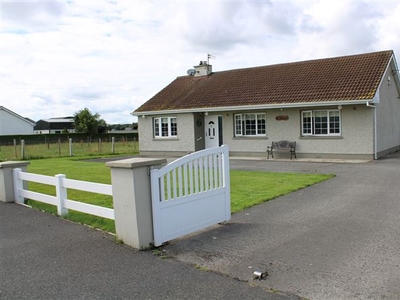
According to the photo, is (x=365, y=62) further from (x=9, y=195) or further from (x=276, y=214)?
(x=9, y=195)

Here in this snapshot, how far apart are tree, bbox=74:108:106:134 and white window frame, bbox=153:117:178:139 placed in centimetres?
3894

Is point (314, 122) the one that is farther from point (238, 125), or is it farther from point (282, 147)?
point (238, 125)

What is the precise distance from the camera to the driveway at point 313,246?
14.2ft

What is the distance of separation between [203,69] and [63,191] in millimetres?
21167

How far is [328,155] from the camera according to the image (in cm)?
1934

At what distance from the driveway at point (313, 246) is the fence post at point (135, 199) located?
0.45m

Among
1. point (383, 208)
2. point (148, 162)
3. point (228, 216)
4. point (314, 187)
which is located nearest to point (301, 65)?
point (314, 187)

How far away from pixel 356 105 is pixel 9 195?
15.2 meters

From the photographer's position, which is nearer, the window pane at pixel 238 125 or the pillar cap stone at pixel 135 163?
the pillar cap stone at pixel 135 163

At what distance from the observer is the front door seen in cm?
2381

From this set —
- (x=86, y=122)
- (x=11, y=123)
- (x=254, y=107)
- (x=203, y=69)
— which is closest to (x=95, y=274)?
(x=254, y=107)

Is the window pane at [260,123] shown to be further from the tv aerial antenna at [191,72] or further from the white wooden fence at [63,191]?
the white wooden fence at [63,191]

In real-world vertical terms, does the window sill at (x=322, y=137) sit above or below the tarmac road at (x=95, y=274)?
above

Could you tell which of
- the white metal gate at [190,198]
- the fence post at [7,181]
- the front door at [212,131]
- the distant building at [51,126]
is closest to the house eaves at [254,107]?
the front door at [212,131]
